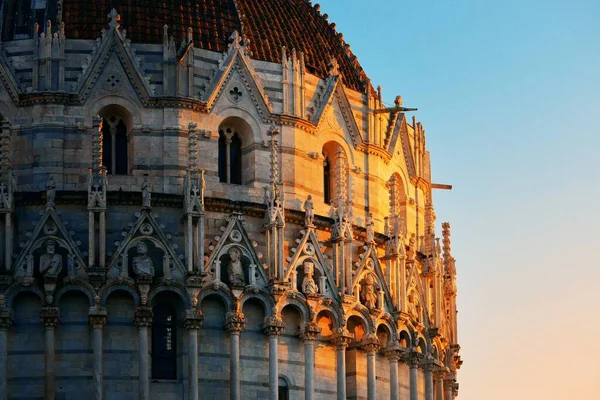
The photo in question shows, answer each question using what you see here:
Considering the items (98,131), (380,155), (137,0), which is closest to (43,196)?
(98,131)

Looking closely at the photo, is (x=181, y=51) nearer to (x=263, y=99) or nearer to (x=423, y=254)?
(x=263, y=99)

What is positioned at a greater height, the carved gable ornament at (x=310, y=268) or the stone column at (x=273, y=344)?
the carved gable ornament at (x=310, y=268)

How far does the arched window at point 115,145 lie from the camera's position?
159 feet

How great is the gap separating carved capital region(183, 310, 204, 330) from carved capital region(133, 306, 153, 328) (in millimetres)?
807

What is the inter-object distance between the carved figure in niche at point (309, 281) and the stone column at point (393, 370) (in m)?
2.87

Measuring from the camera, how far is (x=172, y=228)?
156 feet

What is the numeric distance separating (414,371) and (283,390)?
459 centimetres

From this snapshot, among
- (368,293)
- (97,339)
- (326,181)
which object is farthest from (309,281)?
(97,339)

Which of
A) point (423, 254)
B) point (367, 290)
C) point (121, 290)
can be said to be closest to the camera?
point (121, 290)

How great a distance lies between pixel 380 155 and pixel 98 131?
7.87 metres

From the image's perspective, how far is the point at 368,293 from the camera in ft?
163

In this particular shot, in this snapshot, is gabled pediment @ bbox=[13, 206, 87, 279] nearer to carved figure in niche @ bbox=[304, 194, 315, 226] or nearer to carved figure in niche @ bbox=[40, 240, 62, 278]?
carved figure in niche @ bbox=[40, 240, 62, 278]

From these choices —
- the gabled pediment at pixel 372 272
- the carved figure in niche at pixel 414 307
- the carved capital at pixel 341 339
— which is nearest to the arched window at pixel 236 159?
the gabled pediment at pixel 372 272

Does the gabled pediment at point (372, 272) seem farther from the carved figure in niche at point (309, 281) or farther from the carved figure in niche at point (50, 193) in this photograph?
the carved figure in niche at point (50, 193)
